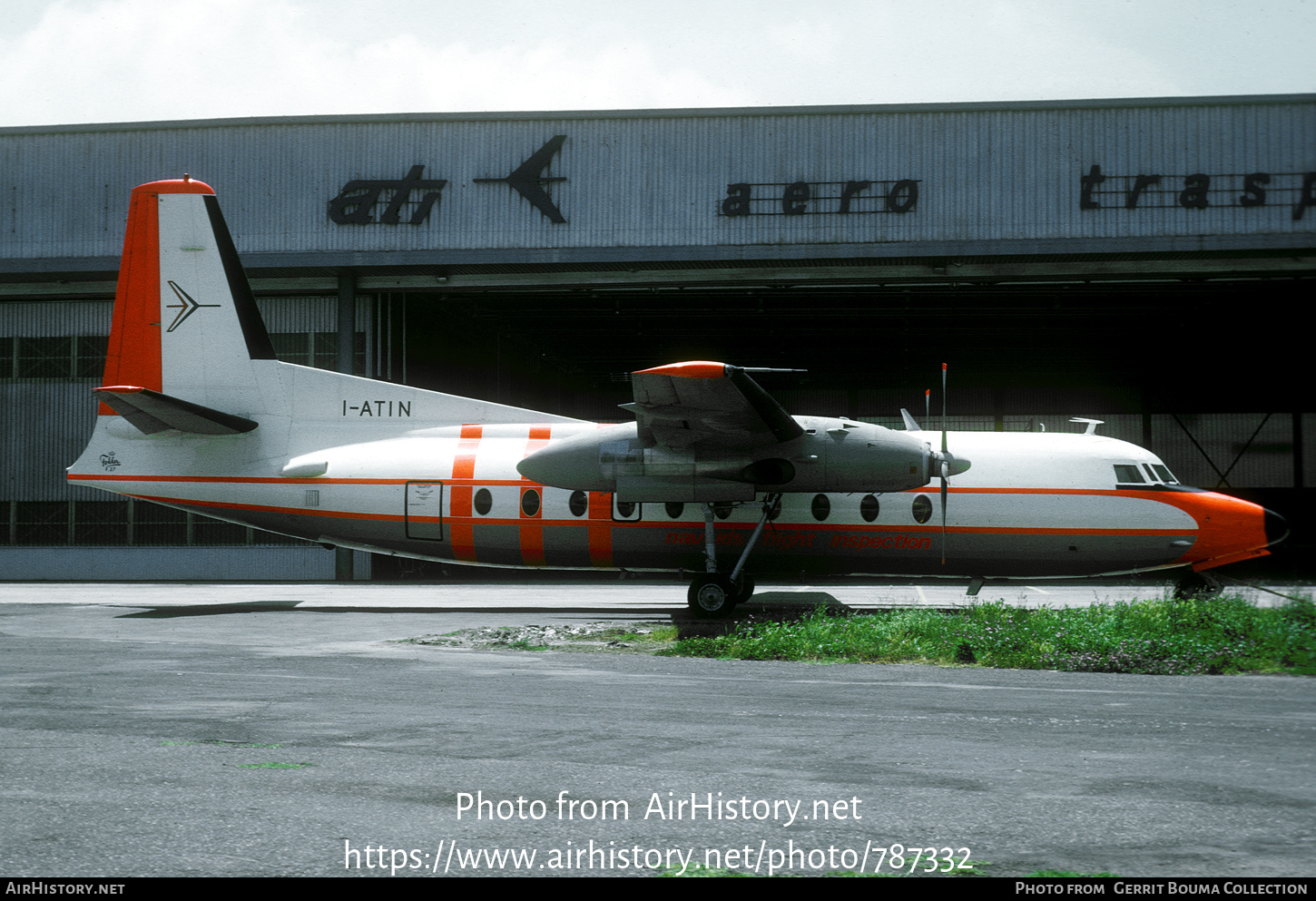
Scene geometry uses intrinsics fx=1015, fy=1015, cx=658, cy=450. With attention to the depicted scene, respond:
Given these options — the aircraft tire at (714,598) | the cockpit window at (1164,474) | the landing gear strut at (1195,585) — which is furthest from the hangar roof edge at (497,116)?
the aircraft tire at (714,598)

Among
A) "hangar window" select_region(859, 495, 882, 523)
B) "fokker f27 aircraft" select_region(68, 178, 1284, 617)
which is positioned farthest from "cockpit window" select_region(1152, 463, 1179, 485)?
"hangar window" select_region(859, 495, 882, 523)

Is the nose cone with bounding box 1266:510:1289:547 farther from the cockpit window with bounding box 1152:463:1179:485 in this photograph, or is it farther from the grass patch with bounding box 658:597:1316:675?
the grass patch with bounding box 658:597:1316:675

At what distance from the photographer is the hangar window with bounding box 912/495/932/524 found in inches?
674

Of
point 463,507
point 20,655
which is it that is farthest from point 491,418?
point 20,655

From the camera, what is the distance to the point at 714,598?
53.0ft

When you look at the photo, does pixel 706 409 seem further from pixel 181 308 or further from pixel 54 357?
pixel 54 357

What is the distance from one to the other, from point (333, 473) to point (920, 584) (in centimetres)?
1556

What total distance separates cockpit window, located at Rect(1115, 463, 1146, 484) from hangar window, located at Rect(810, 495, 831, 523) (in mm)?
4806

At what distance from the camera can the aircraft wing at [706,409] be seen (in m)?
14.1

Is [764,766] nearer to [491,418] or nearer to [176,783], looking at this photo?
[176,783]

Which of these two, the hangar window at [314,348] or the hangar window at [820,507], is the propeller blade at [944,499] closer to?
the hangar window at [820,507]

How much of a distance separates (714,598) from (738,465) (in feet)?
7.07

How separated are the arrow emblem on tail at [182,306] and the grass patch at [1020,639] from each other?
1205 centimetres

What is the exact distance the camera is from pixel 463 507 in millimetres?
17812
